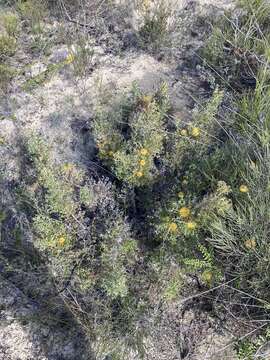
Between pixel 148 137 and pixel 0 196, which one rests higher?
pixel 148 137

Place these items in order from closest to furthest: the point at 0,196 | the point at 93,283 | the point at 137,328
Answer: the point at 137,328, the point at 93,283, the point at 0,196

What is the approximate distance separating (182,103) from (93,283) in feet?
5.80

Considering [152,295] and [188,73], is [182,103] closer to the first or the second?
[188,73]

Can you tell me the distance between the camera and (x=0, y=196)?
105 inches

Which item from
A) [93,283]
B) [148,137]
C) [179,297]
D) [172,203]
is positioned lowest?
[179,297]

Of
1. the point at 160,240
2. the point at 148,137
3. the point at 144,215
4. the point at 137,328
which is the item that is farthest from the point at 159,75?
the point at 137,328

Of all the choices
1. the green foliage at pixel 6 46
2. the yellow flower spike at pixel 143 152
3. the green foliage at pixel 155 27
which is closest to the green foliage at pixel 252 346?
the yellow flower spike at pixel 143 152

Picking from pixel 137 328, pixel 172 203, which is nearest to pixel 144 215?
pixel 172 203

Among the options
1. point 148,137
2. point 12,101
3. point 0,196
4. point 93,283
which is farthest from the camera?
point 12,101

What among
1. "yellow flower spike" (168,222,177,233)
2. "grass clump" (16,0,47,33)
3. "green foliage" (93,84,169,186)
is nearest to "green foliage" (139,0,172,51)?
"green foliage" (93,84,169,186)

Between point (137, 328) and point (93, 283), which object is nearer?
point (137, 328)

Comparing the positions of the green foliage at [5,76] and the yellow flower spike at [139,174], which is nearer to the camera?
the yellow flower spike at [139,174]

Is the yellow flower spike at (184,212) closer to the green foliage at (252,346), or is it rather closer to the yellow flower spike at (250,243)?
the yellow flower spike at (250,243)

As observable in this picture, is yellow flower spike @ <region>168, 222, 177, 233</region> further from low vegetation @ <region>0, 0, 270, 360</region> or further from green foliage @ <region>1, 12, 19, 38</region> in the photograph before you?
green foliage @ <region>1, 12, 19, 38</region>
